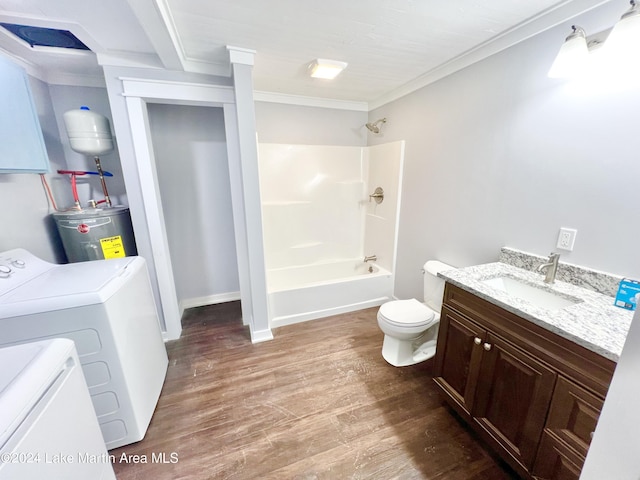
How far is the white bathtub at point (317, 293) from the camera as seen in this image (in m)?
2.43

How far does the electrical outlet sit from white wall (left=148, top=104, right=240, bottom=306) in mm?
2689

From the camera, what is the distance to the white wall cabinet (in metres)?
A: 1.33

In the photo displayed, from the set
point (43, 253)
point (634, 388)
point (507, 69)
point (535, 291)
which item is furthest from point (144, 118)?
point (535, 291)

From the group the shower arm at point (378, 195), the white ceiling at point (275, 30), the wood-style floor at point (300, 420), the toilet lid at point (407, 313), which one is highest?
the white ceiling at point (275, 30)

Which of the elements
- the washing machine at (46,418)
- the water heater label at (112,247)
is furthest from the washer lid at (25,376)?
the water heater label at (112,247)

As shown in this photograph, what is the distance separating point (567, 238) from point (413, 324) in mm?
994

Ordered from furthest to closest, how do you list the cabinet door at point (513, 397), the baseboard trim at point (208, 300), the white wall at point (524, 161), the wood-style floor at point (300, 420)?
the baseboard trim at point (208, 300) < the wood-style floor at point (300, 420) < the white wall at point (524, 161) < the cabinet door at point (513, 397)

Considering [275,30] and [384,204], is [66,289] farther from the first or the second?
[384,204]

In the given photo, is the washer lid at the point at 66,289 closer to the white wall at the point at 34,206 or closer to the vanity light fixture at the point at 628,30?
the white wall at the point at 34,206

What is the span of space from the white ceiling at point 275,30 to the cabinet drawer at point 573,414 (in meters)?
1.70

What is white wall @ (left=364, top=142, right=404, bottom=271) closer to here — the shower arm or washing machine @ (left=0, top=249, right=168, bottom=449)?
the shower arm

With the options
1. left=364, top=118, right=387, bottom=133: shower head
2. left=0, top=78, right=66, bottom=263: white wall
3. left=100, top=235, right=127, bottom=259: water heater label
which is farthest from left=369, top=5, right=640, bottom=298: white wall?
left=0, top=78, right=66, bottom=263: white wall

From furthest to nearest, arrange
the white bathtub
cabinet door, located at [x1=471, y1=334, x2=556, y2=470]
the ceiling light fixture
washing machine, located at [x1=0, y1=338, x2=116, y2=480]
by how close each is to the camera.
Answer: the white bathtub, the ceiling light fixture, cabinet door, located at [x1=471, y1=334, x2=556, y2=470], washing machine, located at [x1=0, y1=338, x2=116, y2=480]

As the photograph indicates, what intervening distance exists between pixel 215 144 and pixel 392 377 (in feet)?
8.67
